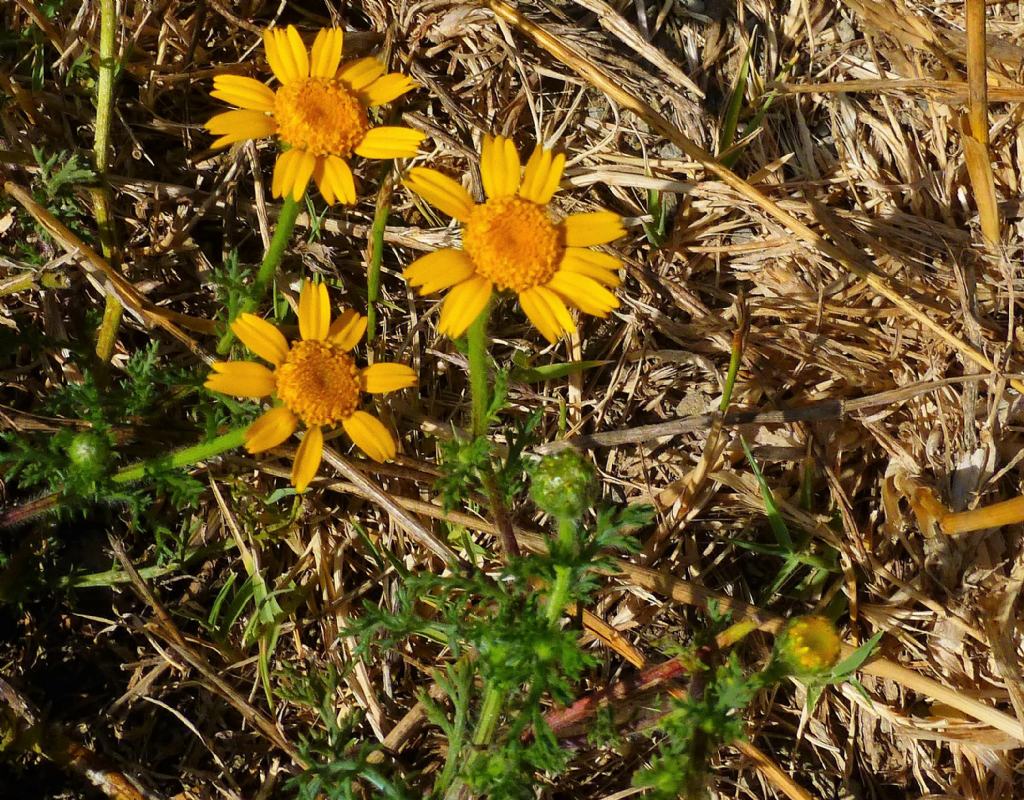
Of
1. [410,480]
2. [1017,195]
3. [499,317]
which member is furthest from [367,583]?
[1017,195]

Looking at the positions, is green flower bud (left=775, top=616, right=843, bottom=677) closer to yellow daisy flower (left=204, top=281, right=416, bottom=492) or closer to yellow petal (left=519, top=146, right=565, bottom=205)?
yellow daisy flower (left=204, top=281, right=416, bottom=492)

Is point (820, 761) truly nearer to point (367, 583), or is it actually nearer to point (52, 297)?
point (367, 583)

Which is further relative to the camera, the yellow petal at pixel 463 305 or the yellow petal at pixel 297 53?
the yellow petal at pixel 297 53

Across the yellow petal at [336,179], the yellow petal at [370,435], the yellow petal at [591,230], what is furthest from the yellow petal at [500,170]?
the yellow petal at [370,435]

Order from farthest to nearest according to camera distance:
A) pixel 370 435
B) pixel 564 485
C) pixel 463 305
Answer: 1. pixel 370 435
2. pixel 463 305
3. pixel 564 485

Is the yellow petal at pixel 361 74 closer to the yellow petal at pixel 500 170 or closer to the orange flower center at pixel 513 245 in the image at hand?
the yellow petal at pixel 500 170

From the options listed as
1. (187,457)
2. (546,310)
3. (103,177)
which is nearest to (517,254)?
(546,310)

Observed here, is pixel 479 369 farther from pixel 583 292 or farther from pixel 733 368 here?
pixel 733 368

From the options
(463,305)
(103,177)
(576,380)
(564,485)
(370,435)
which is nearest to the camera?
(564,485)
